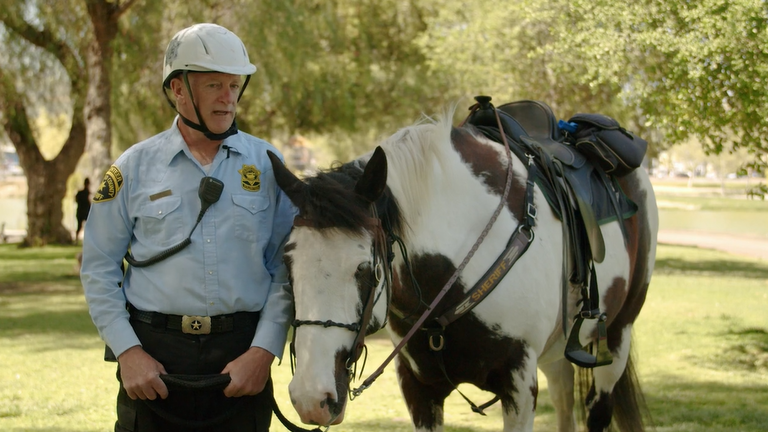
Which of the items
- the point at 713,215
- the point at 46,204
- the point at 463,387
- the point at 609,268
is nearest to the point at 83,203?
the point at 46,204

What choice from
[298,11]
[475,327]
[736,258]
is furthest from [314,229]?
[736,258]

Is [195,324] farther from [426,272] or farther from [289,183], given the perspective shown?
[426,272]

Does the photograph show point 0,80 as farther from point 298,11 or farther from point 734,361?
point 734,361

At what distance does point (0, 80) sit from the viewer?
1541 centimetres

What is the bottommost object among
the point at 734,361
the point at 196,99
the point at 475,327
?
the point at 734,361

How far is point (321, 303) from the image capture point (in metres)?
2.32

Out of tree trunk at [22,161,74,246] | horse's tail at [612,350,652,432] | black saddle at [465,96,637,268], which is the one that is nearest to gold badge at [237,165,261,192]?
black saddle at [465,96,637,268]

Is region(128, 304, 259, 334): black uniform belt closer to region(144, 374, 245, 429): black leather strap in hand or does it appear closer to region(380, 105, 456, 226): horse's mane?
region(144, 374, 245, 429): black leather strap in hand

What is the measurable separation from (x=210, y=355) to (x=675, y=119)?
6.43m

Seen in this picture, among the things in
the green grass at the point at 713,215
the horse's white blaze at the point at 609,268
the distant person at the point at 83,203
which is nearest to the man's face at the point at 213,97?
the horse's white blaze at the point at 609,268

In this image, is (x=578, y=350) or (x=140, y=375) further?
(x=578, y=350)

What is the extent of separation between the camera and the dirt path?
22.8m

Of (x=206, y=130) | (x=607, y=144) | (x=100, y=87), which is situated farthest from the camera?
(x=100, y=87)

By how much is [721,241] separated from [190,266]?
26374 millimetres
